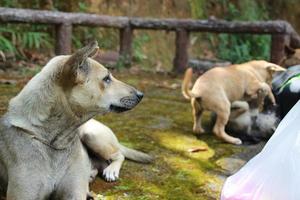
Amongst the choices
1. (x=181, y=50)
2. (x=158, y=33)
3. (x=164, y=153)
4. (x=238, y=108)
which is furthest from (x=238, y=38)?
(x=164, y=153)

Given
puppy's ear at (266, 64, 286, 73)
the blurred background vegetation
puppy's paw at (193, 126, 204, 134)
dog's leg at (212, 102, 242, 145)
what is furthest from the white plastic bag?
the blurred background vegetation

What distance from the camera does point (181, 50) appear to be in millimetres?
9289

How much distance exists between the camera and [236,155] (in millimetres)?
4707

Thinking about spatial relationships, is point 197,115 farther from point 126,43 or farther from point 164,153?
point 126,43

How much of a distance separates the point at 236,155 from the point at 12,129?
2.30 meters

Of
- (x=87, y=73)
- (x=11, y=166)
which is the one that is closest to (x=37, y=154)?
(x=11, y=166)

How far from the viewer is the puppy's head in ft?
10.0

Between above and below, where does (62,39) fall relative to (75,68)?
below

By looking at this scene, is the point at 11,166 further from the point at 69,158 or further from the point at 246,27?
the point at 246,27

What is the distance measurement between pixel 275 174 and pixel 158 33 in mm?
9706

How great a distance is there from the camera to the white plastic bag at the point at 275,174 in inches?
109

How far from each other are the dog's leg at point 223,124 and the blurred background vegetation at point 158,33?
15.1 ft

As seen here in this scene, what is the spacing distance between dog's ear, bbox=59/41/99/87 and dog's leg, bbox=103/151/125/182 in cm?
100

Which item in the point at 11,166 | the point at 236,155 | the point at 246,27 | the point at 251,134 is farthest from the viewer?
the point at 246,27
